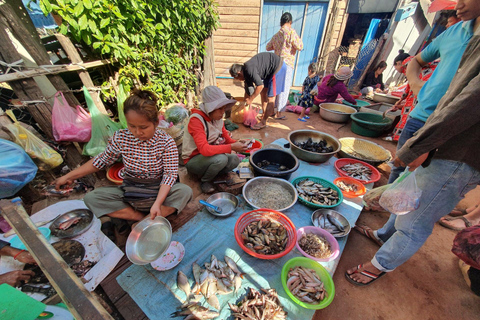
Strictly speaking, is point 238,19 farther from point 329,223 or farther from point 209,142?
point 329,223

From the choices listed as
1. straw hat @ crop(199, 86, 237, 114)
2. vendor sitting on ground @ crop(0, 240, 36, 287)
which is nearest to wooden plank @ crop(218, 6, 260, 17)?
straw hat @ crop(199, 86, 237, 114)

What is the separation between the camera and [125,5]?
2984mm

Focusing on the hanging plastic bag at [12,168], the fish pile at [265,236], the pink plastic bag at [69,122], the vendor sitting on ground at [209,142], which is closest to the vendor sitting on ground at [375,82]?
the vendor sitting on ground at [209,142]

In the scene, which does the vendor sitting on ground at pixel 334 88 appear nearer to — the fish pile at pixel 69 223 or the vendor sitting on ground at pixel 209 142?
the vendor sitting on ground at pixel 209 142

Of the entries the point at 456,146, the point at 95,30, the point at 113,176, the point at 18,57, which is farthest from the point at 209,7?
the point at 456,146

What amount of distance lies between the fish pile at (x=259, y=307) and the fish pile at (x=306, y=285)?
0.19 m

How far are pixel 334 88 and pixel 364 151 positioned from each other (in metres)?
3.13

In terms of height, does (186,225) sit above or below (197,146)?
below

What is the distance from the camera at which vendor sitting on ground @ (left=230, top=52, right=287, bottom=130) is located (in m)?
4.69

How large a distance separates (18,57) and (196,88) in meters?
4.29

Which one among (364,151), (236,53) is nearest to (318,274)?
(364,151)

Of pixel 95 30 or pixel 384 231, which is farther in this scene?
pixel 95 30

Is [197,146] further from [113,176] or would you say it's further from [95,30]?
[95,30]

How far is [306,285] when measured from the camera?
1.74m
